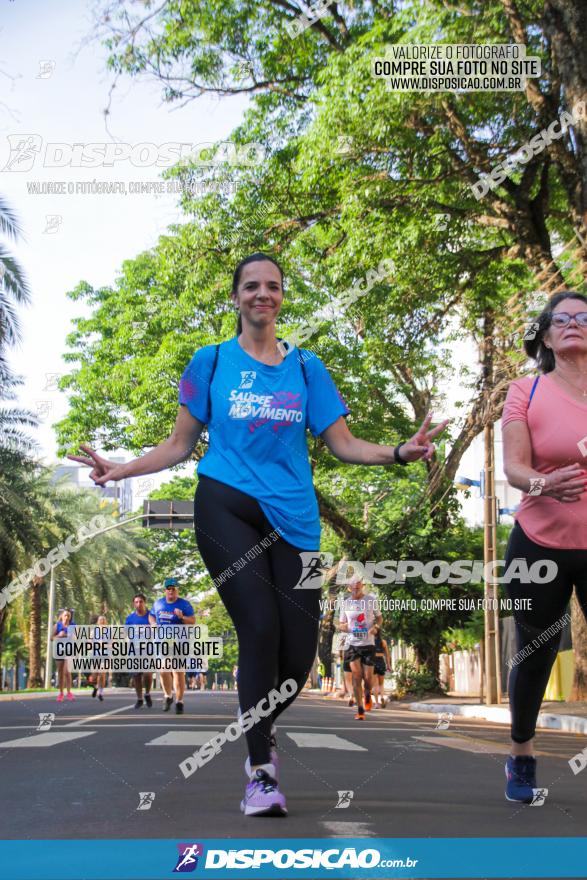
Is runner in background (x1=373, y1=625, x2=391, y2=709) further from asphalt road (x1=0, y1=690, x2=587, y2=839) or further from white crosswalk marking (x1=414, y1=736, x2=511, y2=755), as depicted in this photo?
asphalt road (x1=0, y1=690, x2=587, y2=839)

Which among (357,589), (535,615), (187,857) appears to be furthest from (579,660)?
(187,857)

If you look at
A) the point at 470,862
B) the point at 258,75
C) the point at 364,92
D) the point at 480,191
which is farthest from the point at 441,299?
the point at 470,862

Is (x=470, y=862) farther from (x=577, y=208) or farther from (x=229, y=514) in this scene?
(x=577, y=208)

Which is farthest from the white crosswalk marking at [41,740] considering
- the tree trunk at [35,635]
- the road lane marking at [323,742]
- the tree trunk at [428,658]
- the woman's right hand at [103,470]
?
the tree trunk at [35,635]

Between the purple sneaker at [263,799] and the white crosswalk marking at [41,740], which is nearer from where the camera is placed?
the purple sneaker at [263,799]

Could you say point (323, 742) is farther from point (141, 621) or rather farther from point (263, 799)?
point (141, 621)

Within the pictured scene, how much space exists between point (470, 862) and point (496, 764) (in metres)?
4.18

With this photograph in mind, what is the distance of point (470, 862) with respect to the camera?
3.33 metres

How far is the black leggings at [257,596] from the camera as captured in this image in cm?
438

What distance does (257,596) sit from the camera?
14.4 feet

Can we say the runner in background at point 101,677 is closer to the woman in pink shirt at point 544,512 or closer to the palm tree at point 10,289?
the palm tree at point 10,289

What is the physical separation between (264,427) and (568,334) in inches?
49.5

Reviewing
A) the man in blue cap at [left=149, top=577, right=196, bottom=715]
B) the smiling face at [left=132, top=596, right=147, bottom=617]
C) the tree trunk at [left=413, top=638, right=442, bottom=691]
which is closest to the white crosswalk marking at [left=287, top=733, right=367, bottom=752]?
the man in blue cap at [left=149, top=577, right=196, bottom=715]

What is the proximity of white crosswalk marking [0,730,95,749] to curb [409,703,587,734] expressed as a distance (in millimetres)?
4425
